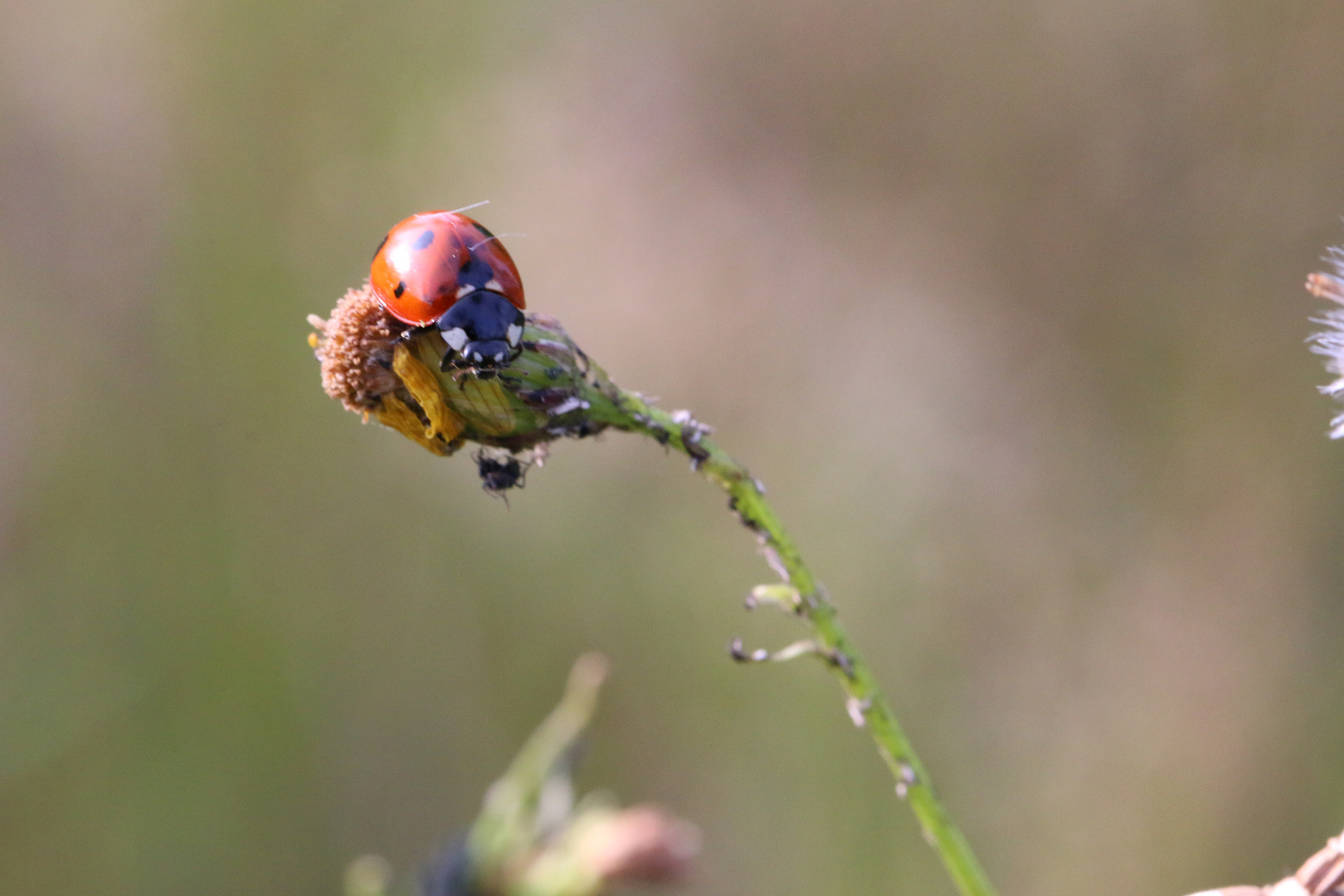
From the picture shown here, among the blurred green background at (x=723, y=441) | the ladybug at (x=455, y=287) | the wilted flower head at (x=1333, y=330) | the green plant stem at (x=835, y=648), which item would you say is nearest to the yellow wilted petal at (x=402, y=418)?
the ladybug at (x=455, y=287)

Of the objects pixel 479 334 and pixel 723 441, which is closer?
pixel 479 334

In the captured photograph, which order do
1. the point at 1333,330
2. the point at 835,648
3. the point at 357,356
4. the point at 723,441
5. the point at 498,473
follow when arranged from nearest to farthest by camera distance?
the point at 835,648, the point at 1333,330, the point at 357,356, the point at 498,473, the point at 723,441

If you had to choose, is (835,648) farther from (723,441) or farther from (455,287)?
(723,441)

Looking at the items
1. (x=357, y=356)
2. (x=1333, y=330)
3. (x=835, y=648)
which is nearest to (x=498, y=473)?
(x=357, y=356)

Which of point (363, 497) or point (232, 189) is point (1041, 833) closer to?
point (363, 497)

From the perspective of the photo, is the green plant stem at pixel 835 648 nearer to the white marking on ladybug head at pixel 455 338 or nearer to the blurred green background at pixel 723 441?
the white marking on ladybug head at pixel 455 338

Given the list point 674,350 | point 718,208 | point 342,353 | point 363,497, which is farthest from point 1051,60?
point 342,353

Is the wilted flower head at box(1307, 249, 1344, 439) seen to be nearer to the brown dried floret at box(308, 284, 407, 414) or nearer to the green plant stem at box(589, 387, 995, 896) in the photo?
the green plant stem at box(589, 387, 995, 896)
